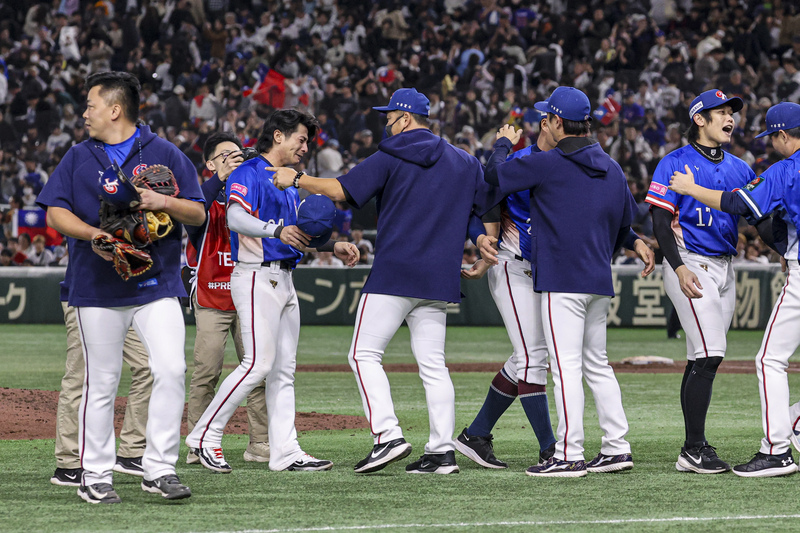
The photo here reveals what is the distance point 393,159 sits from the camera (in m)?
5.82

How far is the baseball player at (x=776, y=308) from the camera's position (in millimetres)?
5672

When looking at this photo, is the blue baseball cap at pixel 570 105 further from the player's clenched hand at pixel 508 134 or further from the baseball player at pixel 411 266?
the baseball player at pixel 411 266

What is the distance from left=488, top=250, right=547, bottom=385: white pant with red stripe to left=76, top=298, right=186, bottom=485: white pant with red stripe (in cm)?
192

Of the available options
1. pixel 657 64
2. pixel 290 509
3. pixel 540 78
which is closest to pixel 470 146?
pixel 540 78

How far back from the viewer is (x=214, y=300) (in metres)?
6.57

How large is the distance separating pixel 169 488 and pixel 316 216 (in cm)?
157

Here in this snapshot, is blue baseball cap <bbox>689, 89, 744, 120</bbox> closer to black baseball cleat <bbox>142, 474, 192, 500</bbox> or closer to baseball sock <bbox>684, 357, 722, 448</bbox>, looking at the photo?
baseball sock <bbox>684, 357, 722, 448</bbox>

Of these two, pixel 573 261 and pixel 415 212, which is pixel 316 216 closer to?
pixel 415 212

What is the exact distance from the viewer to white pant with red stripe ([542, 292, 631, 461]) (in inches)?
223

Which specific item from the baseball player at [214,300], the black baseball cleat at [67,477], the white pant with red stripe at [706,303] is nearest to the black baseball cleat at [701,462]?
the white pant with red stripe at [706,303]

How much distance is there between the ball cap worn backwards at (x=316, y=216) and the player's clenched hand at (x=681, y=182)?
1831 mm

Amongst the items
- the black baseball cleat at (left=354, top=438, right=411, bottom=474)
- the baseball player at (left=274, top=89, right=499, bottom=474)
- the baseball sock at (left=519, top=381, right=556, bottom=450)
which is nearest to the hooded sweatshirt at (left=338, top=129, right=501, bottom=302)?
the baseball player at (left=274, top=89, right=499, bottom=474)

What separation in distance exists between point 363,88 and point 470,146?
12.1ft

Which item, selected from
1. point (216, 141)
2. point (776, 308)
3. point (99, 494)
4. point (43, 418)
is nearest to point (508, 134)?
point (776, 308)
